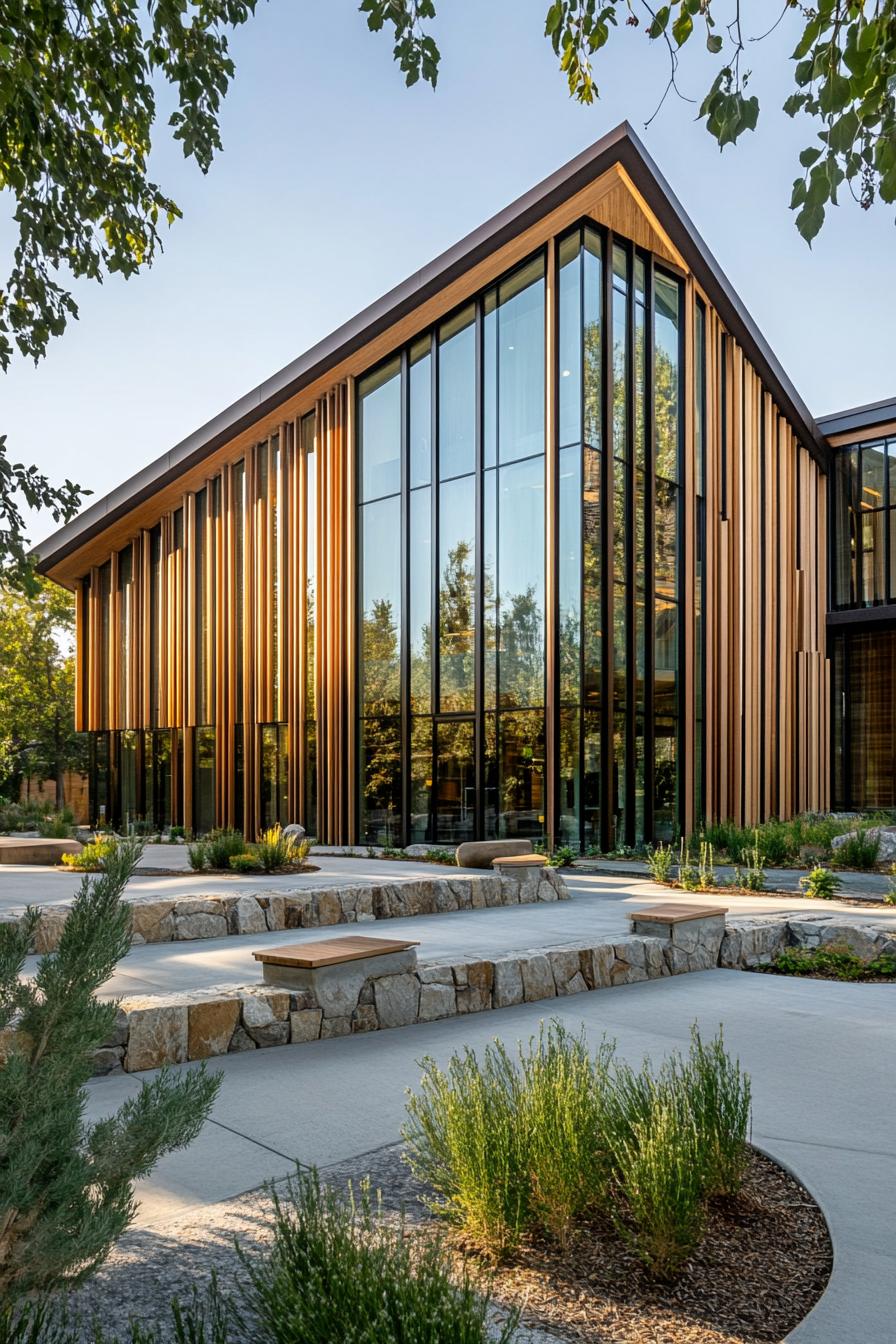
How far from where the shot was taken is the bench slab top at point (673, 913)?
905 cm

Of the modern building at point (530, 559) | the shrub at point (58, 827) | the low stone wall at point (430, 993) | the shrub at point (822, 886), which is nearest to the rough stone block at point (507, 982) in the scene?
the low stone wall at point (430, 993)

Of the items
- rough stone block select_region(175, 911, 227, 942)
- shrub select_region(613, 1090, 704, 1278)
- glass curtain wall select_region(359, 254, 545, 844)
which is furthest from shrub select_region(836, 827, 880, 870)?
shrub select_region(613, 1090, 704, 1278)

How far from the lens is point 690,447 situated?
72.4ft

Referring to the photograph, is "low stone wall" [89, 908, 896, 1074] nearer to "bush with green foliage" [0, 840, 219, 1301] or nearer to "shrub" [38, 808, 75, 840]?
"bush with green foliage" [0, 840, 219, 1301]

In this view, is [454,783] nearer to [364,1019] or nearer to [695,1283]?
[364,1019]

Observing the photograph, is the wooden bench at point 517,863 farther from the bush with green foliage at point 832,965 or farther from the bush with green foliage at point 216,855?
the bush with green foliage at point 216,855

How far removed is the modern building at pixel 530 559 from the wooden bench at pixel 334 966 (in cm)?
1175

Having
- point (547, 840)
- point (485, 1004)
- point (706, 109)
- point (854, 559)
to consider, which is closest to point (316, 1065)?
point (485, 1004)

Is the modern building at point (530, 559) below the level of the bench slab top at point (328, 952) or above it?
above

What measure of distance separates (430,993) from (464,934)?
261cm

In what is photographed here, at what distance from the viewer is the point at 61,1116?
8.61 feet

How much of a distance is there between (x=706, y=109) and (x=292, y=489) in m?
21.0

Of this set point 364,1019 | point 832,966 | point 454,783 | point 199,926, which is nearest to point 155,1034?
point 364,1019

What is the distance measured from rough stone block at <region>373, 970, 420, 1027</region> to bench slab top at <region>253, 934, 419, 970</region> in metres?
0.19
